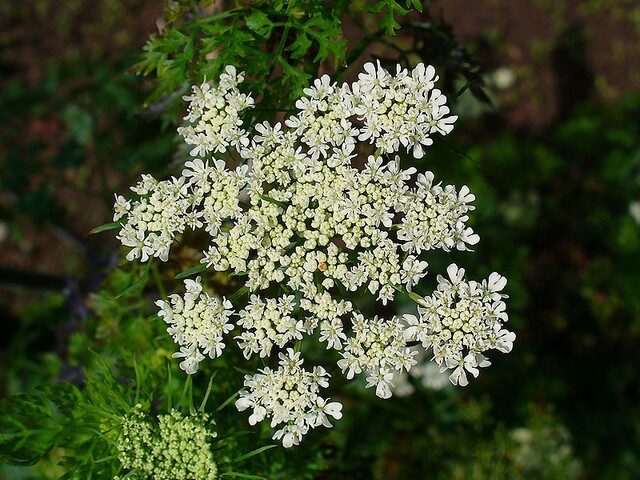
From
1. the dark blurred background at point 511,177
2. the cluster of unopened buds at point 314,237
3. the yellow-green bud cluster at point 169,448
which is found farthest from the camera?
the dark blurred background at point 511,177

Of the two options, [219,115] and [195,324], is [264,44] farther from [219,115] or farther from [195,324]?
[195,324]

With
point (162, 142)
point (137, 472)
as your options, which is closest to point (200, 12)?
point (162, 142)

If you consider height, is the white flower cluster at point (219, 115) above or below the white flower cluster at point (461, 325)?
above

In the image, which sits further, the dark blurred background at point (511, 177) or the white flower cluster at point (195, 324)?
the dark blurred background at point (511, 177)

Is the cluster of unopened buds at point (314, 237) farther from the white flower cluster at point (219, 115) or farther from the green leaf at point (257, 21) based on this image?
the green leaf at point (257, 21)

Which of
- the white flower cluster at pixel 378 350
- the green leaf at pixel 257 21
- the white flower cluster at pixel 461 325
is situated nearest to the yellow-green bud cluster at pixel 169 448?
the white flower cluster at pixel 378 350

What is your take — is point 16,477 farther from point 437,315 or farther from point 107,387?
point 437,315

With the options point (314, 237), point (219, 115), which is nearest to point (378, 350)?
point (314, 237)
